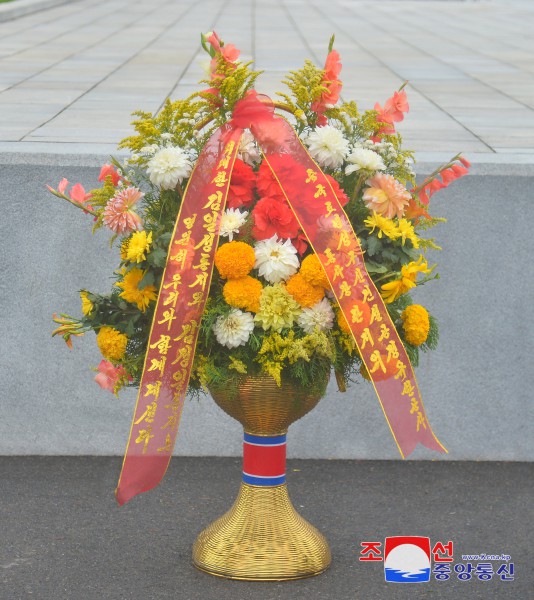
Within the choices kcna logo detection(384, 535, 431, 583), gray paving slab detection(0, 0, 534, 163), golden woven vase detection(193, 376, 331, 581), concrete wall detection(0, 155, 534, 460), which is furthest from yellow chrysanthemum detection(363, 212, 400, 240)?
gray paving slab detection(0, 0, 534, 163)

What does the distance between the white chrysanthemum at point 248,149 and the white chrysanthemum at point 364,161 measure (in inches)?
13.0

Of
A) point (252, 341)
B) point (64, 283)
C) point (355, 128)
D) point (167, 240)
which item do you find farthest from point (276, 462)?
point (64, 283)

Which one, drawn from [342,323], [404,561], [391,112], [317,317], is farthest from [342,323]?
[404,561]

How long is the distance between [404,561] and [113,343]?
133 centimetres

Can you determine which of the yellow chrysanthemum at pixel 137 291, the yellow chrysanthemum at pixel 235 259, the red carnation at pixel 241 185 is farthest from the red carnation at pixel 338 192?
the yellow chrysanthemum at pixel 137 291

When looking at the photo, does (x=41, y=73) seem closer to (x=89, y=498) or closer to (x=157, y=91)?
(x=157, y=91)

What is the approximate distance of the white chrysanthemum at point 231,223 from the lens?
13.0 ft

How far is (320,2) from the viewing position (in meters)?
23.5

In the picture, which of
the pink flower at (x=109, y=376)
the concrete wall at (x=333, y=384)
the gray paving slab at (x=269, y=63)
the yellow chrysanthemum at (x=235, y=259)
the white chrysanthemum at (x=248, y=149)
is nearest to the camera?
the yellow chrysanthemum at (x=235, y=259)

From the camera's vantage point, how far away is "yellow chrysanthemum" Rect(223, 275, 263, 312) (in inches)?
153

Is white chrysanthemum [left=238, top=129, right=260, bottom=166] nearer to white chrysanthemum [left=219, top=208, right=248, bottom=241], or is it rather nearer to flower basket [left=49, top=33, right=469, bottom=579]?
flower basket [left=49, top=33, right=469, bottom=579]

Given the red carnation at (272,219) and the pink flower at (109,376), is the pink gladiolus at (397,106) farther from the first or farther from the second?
the pink flower at (109,376)

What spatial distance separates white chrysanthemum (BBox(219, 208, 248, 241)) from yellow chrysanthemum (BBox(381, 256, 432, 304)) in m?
0.53

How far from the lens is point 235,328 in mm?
3891
